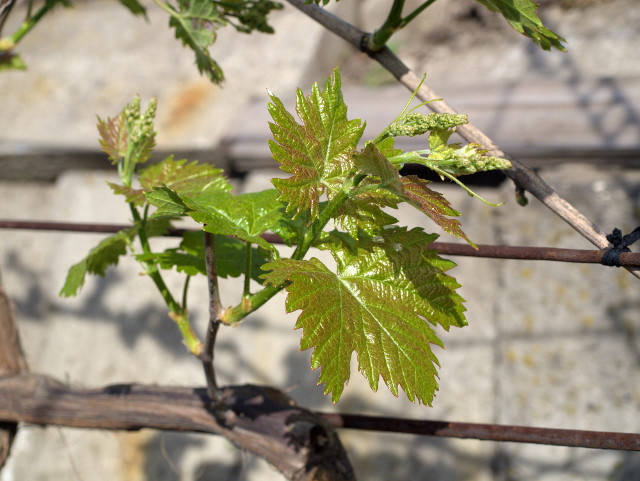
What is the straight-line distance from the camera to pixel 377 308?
0.67 meters

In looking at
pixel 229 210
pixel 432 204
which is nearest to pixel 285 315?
pixel 229 210

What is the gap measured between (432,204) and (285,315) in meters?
1.76

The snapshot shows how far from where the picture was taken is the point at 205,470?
6.79ft

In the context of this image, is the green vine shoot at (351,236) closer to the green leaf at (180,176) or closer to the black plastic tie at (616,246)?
the green leaf at (180,176)

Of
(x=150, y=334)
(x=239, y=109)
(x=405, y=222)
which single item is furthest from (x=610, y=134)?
(x=150, y=334)

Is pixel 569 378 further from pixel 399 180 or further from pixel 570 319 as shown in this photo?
pixel 399 180

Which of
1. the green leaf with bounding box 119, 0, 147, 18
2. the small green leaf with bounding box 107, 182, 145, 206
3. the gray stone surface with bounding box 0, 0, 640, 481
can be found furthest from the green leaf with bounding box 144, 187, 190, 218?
the gray stone surface with bounding box 0, 0, 640, 481

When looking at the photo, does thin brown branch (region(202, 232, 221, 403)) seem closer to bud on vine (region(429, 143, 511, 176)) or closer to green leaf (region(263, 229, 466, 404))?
green leaf (region(263, 229, 466, 404))

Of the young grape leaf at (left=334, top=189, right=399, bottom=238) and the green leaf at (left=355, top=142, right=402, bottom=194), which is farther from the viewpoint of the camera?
the young grape leaf at (left=334, top=189, right=399, bottom=238)

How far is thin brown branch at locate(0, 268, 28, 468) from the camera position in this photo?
1.25 metres

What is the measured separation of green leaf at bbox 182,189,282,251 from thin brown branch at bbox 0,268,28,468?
744 millimetres

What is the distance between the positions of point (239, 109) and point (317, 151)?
2142mm

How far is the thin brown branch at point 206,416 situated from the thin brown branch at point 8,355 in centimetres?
4

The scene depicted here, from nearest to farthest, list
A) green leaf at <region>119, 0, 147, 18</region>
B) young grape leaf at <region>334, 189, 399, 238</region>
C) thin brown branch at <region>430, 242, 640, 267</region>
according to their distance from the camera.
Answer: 1. young grape leaf at <region>334, 189, 399, 238</region>
2. thin brown branch at <region>430, 242, 640, 267</region>
3. green leaf at <region>119, 0, 147, 18</region>
